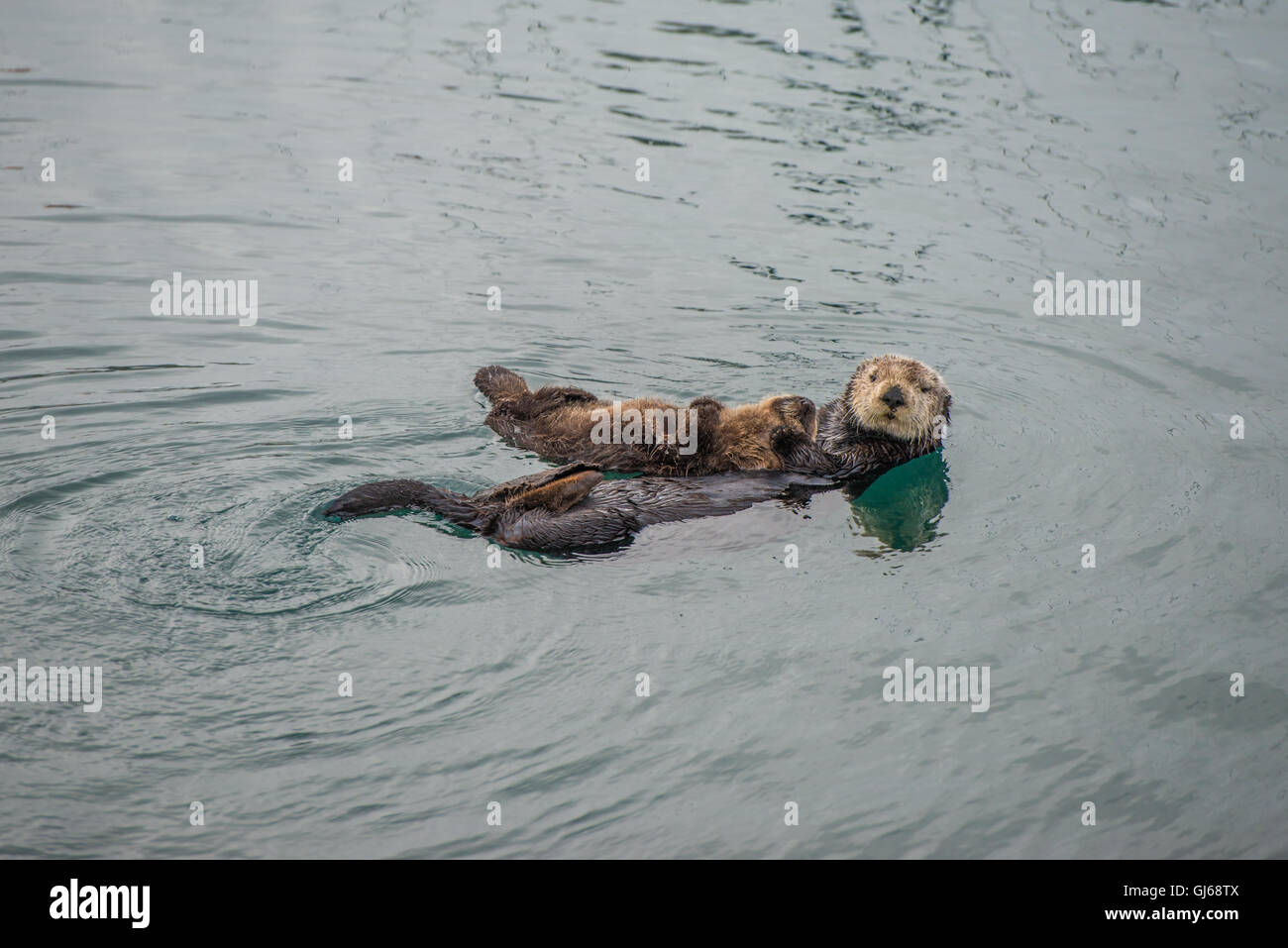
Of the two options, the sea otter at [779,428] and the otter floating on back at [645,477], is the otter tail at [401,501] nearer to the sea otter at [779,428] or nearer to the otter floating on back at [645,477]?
the otter floating on back at [645,477]

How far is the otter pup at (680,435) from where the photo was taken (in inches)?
230

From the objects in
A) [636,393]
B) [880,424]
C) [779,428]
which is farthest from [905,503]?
[636,393]

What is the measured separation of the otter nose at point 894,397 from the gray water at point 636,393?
530 mm

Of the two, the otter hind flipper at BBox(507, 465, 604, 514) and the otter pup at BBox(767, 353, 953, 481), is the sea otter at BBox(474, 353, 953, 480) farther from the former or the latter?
the otter hind flipper at BBox(507, 465, 604, 514)

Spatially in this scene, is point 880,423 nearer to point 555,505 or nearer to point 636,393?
point 636,393

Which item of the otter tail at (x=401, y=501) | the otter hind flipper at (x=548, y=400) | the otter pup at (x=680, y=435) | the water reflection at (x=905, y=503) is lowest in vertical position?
the water reflection at (x=905, y=503)

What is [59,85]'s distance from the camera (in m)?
11.4

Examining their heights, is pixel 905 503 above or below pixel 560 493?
below

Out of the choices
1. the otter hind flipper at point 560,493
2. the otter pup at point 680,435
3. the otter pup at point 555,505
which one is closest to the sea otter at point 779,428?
the otter pup at point 680,435

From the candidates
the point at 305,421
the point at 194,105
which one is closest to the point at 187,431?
the point at 305,421

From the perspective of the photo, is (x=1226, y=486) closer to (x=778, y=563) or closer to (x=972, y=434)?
(x=972, y=434)

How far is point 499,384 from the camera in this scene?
21.5ft

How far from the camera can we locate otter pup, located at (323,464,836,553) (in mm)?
5078

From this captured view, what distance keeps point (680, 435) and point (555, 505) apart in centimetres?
100
